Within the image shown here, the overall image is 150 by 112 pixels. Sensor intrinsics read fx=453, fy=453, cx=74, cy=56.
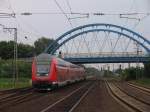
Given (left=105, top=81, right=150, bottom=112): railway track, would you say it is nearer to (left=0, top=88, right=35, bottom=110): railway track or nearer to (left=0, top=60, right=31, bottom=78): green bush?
(left=0, top=88, right=35, bottom=110): railway track

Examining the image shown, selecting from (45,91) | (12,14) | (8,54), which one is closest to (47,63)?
(45,91)

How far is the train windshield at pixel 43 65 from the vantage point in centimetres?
4444

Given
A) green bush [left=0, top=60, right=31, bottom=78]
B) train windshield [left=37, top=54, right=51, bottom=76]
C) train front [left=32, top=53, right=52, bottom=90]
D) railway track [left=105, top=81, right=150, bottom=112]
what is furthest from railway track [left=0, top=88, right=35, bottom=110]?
green bush [left=0, top=60, right=31, bottom=78]

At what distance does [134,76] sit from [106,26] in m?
18.4

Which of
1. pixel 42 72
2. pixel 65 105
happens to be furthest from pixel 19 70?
pixel 65 105

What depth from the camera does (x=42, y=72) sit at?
44.4 m

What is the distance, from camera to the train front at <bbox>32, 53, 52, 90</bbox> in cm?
4378

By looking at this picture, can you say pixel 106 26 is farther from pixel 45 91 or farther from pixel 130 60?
pixel 45 91

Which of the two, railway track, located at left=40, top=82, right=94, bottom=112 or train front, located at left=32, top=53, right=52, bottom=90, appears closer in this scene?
railway track, located at left=40, top=82, right=94, bottom=112

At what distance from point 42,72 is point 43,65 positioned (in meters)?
0.73

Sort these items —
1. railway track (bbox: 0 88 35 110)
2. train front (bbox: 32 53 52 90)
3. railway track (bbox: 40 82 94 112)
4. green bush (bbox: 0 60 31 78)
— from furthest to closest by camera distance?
green bush (bbox: 0 60 31 78), train front (bbox: 32 53 52 90), railway track (bbox: 0 88 35 110), railway track (bbox: 40 82 94 112)

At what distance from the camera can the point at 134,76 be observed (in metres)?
109

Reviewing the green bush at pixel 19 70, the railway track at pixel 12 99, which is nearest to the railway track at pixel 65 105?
→ the railway track at pixel 12 99

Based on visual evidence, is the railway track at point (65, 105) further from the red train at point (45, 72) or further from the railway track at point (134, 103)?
the red train at point (45, 72)
